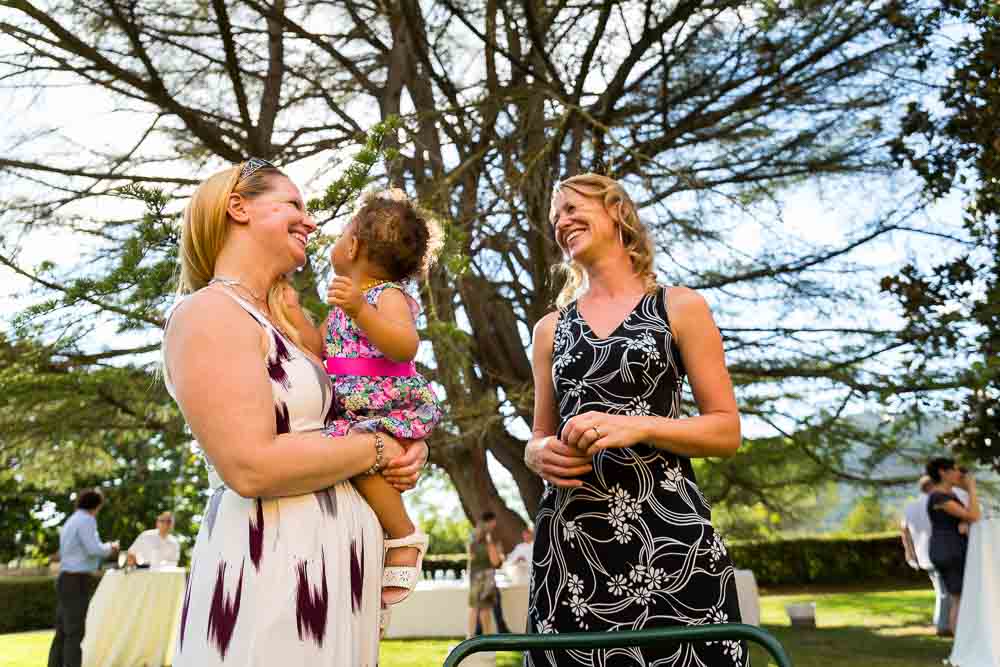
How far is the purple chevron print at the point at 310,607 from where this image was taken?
49.8 inches

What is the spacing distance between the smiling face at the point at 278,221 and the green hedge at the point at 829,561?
20.0m

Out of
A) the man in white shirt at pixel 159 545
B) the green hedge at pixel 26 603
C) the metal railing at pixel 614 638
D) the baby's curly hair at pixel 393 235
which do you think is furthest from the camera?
the green hedge at pixel 26 603

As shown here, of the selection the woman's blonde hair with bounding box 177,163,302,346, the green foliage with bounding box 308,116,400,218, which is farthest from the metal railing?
the green foliage with bounding box 308,116,400,218

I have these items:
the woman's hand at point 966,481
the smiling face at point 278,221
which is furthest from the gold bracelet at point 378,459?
the woman's hand at point 966,481

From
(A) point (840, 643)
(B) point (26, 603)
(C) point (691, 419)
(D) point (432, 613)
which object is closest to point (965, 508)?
(A) point (840, 643)

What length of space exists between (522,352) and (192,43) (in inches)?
134

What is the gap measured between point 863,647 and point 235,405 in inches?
331

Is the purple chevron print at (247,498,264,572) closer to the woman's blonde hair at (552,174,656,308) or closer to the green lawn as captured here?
the woman's blonde hair at (552,174,656,308)

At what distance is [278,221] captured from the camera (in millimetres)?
Answer: 1512

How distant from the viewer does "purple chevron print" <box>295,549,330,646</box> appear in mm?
1265

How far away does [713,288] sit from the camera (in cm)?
725

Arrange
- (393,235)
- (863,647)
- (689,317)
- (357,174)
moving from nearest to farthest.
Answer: (689,317)
(393,235)
(357,174)
(863,647)

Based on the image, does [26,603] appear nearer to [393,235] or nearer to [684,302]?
[393,235]

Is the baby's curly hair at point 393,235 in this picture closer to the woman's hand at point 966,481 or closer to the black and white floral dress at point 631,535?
the black and white floral dress at point 631,535
